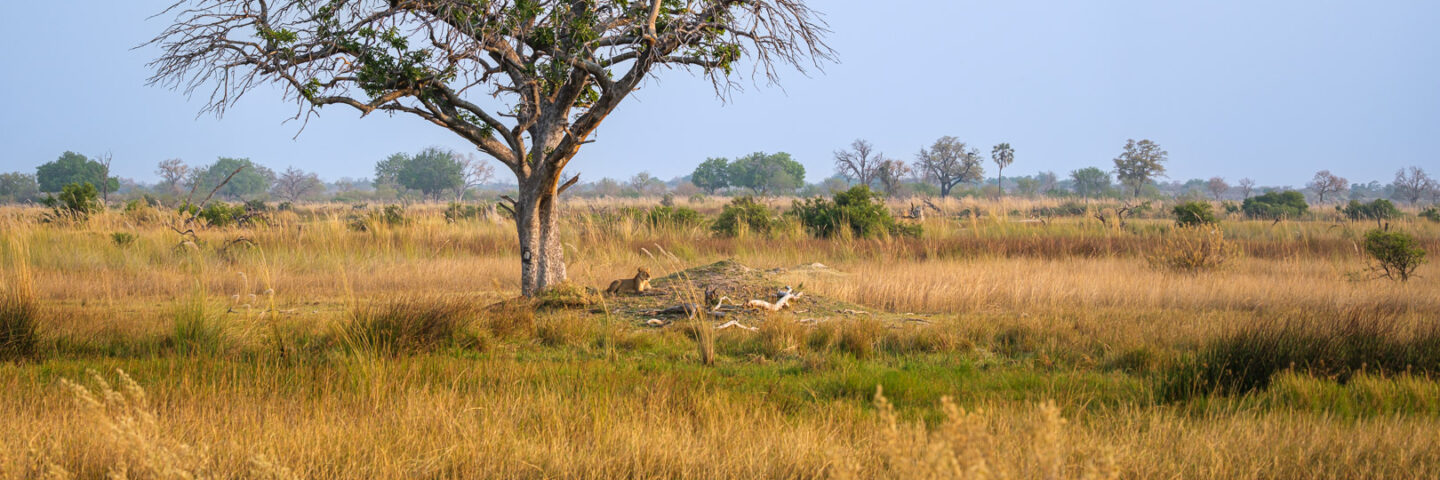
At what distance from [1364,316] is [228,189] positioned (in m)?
102

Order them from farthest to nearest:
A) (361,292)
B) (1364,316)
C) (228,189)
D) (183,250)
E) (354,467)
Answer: (228,189) < (183,250) < (361,292) < (1364,316) < (354,467)

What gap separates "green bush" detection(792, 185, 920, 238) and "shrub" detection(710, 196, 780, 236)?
86 centimetres

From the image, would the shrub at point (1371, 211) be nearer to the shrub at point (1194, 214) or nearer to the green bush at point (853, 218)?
the shrub at point (1194, 214)

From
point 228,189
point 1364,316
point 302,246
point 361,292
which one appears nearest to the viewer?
point 1364,316

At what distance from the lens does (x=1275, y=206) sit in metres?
32.2

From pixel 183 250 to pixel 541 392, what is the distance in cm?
1083

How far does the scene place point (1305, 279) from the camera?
11141mm

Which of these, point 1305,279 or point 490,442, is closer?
point 490,442

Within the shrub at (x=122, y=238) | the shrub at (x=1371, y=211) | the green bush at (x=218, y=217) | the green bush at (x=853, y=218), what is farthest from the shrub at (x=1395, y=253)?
the green bush at (x=218, y=217)

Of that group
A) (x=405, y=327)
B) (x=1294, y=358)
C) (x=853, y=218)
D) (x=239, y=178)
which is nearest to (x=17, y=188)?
(x=239, y=178)

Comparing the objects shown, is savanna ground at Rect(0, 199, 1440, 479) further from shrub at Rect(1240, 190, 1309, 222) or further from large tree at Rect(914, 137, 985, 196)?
large tree at Rect(914, 137, 985, 196)

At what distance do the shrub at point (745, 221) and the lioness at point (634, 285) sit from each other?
29.3ft

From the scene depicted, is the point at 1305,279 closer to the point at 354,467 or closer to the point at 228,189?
→ the point at 354,467

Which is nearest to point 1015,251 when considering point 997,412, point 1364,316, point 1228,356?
point 1364,316
